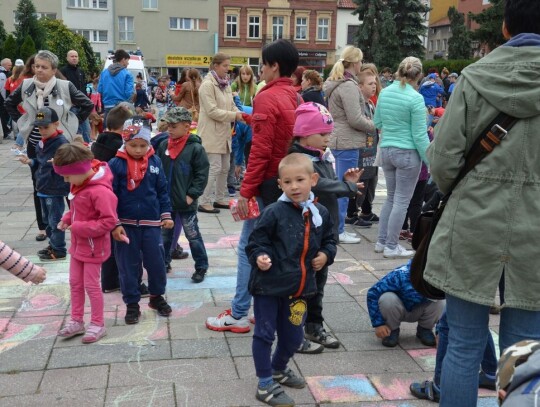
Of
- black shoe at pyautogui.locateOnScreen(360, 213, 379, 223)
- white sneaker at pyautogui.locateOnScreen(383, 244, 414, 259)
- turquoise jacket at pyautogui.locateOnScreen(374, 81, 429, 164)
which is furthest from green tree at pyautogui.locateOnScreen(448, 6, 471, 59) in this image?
white sneaker at pyautogui.locateOnScreen(383, 244, 414, 259)

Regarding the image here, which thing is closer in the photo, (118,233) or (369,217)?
(118,233)

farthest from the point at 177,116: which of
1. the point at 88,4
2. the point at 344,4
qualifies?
the point at 344,4

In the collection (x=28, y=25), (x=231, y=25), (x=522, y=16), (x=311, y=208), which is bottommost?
(x=311, y=208)

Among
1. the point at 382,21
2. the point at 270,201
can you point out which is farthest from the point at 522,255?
the point at 382,21

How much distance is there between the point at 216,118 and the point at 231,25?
50.1 meters

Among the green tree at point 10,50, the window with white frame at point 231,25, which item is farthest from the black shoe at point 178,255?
the window with white frame at point 231,25

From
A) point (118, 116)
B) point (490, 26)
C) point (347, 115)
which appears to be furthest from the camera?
point (490, 26)

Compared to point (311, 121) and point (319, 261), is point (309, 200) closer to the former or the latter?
point (319, 261)

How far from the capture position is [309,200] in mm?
3424

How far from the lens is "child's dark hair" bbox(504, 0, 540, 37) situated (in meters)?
2.47

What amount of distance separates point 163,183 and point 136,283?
77cm

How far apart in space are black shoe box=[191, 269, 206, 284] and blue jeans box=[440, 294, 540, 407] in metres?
3.15

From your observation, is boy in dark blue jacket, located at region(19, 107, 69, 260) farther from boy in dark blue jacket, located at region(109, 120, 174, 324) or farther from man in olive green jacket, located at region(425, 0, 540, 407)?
man in olive green jacket, located at region(425, 0, 540, 407)

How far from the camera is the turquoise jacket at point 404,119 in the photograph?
6.04m
